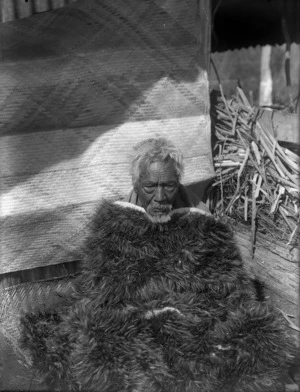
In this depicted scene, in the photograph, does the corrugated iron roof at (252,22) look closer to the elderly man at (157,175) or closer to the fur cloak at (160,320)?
the elderly man at (157,175)

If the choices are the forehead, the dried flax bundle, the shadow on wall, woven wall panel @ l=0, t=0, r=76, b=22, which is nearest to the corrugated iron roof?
the dried flax bundle

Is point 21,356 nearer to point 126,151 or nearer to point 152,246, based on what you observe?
point 152,246

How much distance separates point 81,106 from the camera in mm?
3229

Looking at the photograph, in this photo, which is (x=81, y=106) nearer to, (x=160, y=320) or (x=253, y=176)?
(x=253, y=176)

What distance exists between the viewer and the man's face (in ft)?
8.57

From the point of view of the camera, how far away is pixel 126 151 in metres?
3.35

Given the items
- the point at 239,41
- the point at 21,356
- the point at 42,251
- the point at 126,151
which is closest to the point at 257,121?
the point at 126,151

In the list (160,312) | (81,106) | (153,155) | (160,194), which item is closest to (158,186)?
(160,194)

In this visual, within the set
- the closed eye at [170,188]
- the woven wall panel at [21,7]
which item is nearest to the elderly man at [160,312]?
the closed eye at [170,188]

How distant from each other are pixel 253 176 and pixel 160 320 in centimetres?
139

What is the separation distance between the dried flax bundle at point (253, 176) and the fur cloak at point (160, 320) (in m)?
0.67

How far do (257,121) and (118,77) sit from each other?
1.11 meters

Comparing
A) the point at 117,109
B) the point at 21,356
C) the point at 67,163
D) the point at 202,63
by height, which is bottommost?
the point at 21,356

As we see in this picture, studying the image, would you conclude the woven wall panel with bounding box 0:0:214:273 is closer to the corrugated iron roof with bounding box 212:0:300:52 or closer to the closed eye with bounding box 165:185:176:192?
the closed eye with bounding box 165:185:176:192
